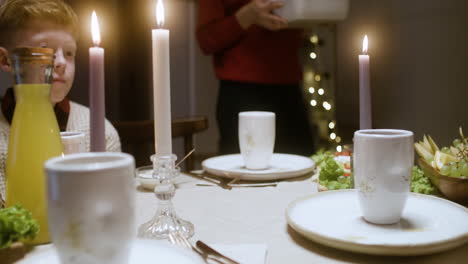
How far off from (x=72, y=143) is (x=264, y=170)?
0.50 meters

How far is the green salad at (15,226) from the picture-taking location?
0.53 metres

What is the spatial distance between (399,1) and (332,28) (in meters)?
0.43

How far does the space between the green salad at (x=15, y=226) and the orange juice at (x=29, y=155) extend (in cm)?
5

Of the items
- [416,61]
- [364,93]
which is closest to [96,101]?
[364,93]

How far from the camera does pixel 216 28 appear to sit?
5.56 ft

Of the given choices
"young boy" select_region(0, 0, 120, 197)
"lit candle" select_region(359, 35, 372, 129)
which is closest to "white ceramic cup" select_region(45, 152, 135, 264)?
"lit candle" select_region(359, 35, 372, 129)

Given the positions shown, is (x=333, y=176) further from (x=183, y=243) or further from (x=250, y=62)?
(x=250, y=62)

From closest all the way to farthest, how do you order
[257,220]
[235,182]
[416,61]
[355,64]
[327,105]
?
[257,220] < [235,182] < [416,61] < [327,105] < [355,64]

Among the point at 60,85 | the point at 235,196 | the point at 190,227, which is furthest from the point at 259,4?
the point at 190,227

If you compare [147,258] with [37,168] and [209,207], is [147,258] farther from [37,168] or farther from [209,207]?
[209,207]

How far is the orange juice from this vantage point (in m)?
0.61

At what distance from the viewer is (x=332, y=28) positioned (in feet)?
9.59

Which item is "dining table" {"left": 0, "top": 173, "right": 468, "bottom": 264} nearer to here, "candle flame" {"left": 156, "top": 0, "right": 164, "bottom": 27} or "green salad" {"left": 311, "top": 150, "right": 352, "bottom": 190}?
"green salad" {"left": 311, "top": 150, "right": 352, "bottom": 190}

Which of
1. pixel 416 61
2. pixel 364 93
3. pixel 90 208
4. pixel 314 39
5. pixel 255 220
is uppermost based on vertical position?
pixel 314 39
